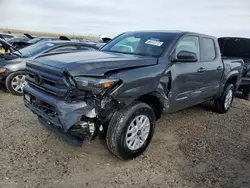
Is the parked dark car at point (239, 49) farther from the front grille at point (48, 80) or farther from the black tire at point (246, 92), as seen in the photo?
the front grille at point (48, 80)

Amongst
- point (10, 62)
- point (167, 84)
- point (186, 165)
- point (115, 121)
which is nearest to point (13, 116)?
point (10, 62)

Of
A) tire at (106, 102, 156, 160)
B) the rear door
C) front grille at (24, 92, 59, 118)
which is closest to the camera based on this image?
front grille at (24, 92, 59, 118)

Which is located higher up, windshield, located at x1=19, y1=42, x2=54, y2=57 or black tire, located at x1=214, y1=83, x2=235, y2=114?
windshield, located at x1=19, y1=42, x2=54, y2=57

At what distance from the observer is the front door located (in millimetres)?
4219

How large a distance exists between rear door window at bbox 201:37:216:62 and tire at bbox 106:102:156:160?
2014 millimetres

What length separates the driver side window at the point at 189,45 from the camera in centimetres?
439

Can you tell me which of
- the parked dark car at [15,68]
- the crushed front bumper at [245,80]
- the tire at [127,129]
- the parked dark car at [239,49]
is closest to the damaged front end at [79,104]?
the tire at [127,129]

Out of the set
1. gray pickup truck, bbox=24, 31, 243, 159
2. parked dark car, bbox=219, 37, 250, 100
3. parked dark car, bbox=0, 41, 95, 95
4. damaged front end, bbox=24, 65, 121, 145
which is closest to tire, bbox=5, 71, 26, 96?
parked dark car, bbox=0, 41, 95, 95

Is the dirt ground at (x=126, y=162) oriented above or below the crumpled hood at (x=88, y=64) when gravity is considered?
below

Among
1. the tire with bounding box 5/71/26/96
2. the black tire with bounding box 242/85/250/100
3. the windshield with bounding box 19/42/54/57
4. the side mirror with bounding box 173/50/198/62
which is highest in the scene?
the side mirror with bounding box 173/50/198/62

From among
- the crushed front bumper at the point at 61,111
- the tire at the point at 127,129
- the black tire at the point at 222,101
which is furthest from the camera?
the black tire at the point at 222,101

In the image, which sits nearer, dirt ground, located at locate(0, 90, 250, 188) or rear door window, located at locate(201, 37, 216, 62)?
dirt ground, located at locate(0, 90, 250, 188)

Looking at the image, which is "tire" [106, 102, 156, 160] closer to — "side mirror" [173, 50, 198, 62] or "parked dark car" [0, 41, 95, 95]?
"side mirror" [173, 50, 198, 62]

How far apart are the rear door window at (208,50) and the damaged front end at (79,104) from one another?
2567mm
